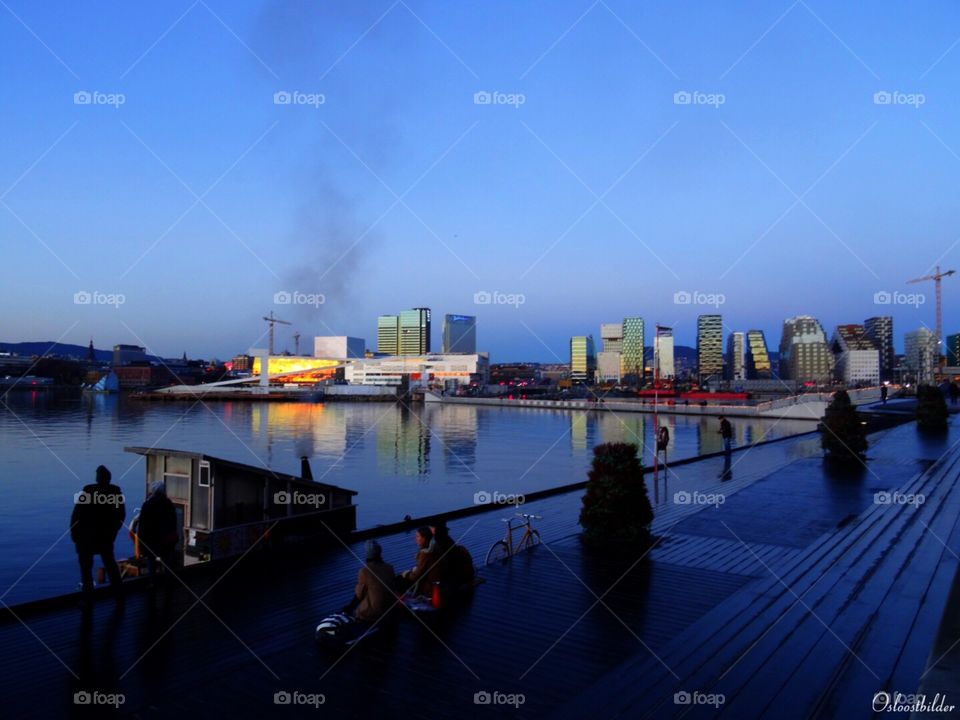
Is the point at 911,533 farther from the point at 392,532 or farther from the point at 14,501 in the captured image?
the point at 14,501

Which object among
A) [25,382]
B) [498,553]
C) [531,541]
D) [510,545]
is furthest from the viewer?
[25,382]

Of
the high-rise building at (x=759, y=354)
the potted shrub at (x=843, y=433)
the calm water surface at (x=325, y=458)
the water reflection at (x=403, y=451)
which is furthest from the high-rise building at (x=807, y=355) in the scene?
the potted shrub at (x=843, y=433)

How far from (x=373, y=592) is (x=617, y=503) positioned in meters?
4.27

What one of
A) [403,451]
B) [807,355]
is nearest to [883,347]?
[807,355]

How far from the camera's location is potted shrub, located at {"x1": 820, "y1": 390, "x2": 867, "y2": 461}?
17250 mm

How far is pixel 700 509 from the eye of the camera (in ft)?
37.6

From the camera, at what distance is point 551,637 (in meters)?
5.53

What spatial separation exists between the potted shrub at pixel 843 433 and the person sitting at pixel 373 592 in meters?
15.7

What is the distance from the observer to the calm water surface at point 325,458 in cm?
1476

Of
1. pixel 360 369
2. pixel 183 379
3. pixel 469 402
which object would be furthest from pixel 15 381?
pixel 469 402

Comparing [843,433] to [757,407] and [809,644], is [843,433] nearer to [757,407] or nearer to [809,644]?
[809,644]

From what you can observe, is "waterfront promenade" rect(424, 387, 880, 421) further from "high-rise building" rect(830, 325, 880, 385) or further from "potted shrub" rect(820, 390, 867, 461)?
"high-rise building" rect(830, 325, 880, 385)

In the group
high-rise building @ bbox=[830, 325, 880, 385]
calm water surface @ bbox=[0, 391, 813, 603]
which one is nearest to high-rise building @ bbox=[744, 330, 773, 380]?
high-rise building @ bbox=[830, 325, 880, 385]

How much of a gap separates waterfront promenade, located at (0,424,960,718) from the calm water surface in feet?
20.1
